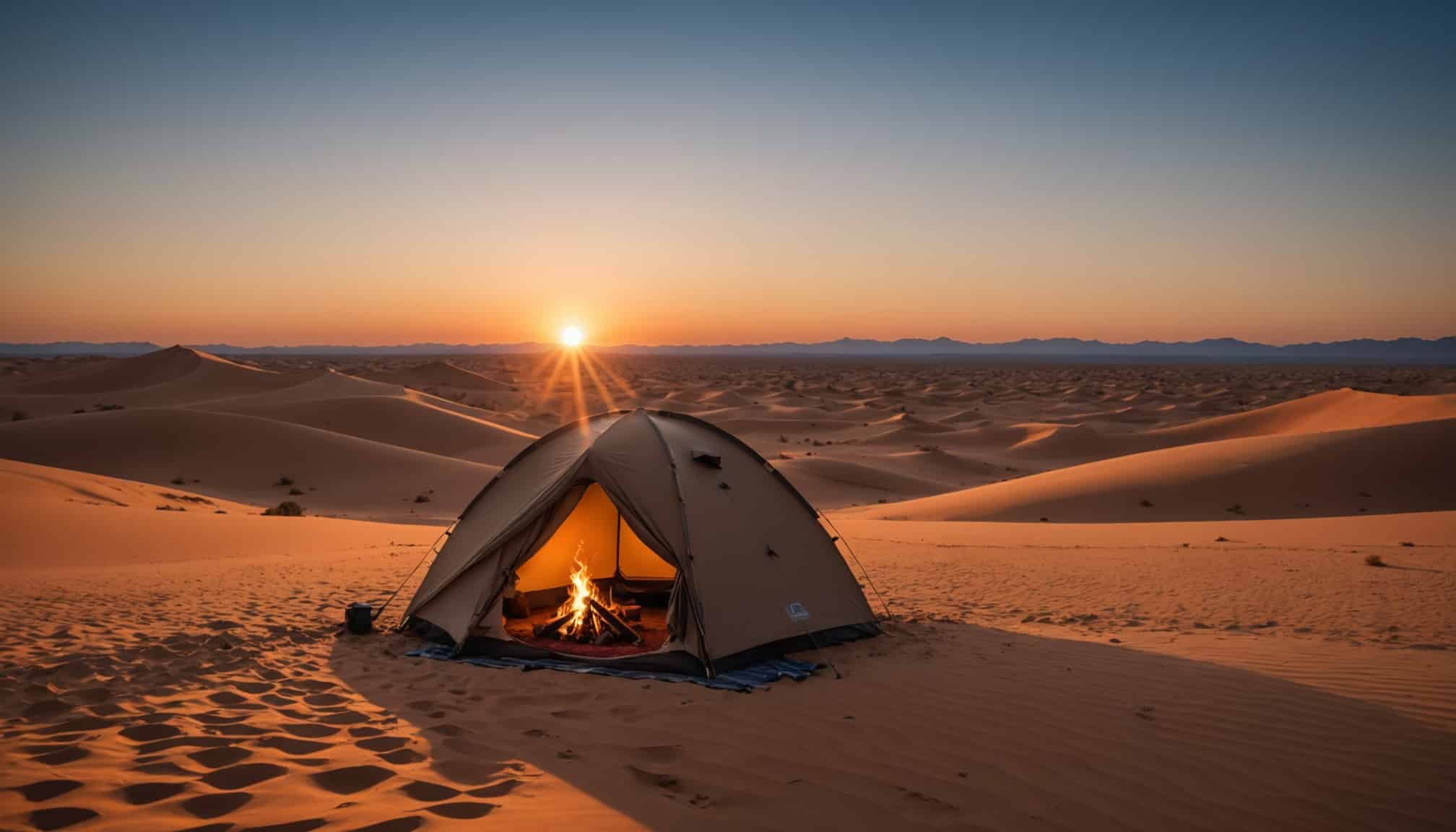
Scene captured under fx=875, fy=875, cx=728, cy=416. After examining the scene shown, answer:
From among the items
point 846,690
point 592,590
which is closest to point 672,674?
point 846,690

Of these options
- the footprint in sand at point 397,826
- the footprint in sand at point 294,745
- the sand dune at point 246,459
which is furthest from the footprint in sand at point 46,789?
the sand dune at point 246,459

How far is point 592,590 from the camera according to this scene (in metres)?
10.3

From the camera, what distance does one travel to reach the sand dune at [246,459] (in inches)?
1209

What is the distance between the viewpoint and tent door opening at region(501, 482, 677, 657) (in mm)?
9891

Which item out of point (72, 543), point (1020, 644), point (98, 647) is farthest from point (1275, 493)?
point (72, 543)

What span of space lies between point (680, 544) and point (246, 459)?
1203 inches

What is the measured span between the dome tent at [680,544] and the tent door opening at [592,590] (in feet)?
1.36

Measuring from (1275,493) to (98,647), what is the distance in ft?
89.8

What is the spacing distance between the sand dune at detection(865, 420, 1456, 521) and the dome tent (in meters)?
16.5

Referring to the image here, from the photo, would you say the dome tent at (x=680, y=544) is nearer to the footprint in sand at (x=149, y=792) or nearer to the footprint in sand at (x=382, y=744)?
the footprint in sand at (x=382, y=744)

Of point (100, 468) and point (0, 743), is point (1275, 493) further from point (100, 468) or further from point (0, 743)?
point (100, 468)

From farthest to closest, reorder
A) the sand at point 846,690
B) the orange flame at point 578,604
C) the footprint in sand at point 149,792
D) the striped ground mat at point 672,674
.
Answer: the orange flame at point 578,604 → the striped ground mat at point 672,674 → the sand at point 846,690 → the footprint in sand at point 149,792

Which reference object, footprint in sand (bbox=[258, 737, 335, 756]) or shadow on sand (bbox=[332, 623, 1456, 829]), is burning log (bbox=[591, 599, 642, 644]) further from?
footprint in sand (bbox=[258, 737, 335, 756])

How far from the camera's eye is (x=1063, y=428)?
46.9m
